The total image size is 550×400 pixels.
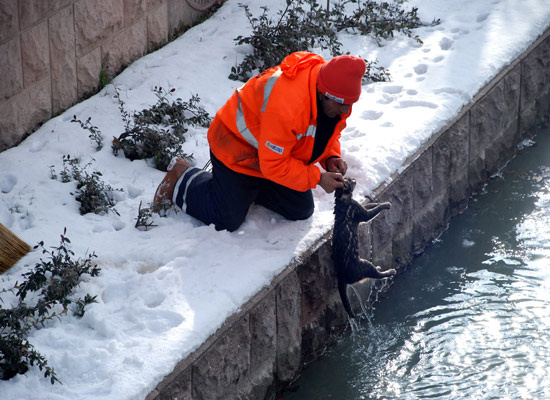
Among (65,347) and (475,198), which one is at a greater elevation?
(65,347)

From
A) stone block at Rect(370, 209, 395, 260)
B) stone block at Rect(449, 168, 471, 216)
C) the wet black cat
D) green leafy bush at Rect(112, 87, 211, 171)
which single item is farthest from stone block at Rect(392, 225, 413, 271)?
green leafy bush at Rect(112, 87, 211, 171)

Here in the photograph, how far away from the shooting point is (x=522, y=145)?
716 cm

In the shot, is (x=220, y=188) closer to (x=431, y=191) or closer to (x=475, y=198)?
(x=431, y=191)

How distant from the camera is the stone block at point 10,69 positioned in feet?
16.7

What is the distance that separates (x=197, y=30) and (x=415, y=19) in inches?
85.3

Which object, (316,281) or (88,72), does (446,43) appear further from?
(316,281)

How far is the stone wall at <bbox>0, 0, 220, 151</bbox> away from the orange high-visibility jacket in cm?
156

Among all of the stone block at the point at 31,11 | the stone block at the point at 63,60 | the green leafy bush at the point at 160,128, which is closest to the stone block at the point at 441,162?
the green leafy bush at the point at 160,128

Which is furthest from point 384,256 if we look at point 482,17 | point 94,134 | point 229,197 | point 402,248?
point 482,17

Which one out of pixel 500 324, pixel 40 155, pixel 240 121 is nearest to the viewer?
pixel 240 121

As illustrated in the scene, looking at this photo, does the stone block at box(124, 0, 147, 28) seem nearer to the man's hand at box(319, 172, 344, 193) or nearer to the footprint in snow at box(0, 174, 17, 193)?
the footprint in snow at box(0, 174, 17, 193)

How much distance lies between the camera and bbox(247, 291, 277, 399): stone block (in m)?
4.06

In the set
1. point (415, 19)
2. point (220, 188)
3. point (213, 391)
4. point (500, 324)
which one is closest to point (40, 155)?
point (220, 188)

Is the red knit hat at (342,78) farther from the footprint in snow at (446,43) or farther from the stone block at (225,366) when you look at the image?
the footprint in snow at (446,43)
